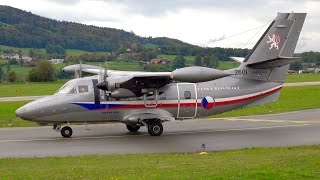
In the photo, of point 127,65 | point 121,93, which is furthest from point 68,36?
point 121,93

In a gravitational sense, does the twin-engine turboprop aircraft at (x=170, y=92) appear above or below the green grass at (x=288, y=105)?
above

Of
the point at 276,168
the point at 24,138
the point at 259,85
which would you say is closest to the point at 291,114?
the point at 259,85

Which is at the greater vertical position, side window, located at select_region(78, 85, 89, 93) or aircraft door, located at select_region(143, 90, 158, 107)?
side window, located at select_region(78, 85, 89, 93)

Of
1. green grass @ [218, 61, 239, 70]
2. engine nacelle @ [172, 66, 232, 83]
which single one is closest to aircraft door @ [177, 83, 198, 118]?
engine nacelle @ [172, 66, 232, 83]

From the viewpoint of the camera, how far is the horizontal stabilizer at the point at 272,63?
25.1m

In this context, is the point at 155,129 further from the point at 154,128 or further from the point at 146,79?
the point at 146,79

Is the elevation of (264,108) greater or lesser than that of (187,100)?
lesser

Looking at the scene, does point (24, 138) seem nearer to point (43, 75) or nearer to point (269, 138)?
point (269, 138)

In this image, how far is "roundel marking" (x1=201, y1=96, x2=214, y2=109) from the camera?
2552 cm

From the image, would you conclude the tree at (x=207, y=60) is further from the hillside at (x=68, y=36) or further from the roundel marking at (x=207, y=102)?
the hillside at (x=68, y=36)

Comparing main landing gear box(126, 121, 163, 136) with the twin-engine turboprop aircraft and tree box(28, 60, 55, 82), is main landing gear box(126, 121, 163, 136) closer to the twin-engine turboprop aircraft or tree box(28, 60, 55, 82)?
the twin-engine turboprop aircraft

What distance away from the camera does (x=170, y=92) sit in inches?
987

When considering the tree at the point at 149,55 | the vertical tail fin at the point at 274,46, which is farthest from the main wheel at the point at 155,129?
the tree at the point at 149,55

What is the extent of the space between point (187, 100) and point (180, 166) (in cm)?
1099
